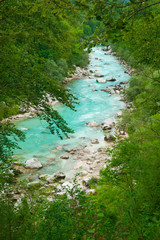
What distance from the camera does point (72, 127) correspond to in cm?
1478

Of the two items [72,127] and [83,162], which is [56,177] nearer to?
[83,162]

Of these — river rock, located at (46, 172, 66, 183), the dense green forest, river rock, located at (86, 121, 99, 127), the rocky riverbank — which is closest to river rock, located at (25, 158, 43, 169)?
the rocky riverbank

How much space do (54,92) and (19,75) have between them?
2.45ft

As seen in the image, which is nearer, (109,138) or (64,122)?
(64,122)

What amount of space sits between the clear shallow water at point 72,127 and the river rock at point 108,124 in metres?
0.46

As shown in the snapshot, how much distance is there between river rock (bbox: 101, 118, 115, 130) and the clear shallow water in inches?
18.0

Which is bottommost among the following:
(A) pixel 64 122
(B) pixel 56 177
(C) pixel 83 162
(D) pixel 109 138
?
(C) pixel 83 162

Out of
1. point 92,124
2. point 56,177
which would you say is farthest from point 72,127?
point 56,177

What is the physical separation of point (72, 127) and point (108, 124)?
2.75 metres

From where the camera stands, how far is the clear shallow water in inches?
432

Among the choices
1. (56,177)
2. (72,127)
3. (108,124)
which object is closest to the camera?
(56,177)

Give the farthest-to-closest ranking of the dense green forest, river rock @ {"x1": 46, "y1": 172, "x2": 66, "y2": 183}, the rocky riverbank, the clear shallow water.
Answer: the clear shallow water, river rock @ {"x1": 46, "y1": 172, "x2": 66, "y2": 183}, the rocky riverbank, the dense green forest

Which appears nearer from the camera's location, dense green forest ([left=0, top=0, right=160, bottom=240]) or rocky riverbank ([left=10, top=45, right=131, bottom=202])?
dense green forest ([left=0, top=0, right=160, bottom=240])

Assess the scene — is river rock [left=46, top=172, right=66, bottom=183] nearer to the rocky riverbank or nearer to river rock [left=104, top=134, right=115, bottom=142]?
the rocky riverbank
